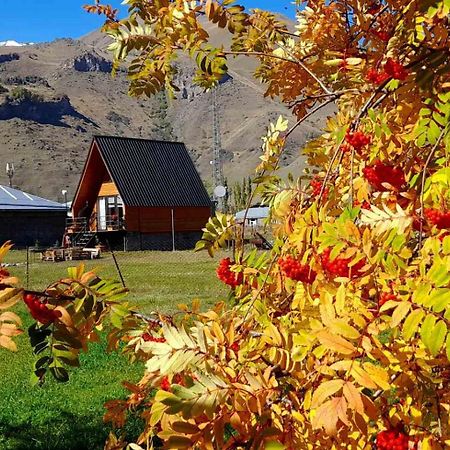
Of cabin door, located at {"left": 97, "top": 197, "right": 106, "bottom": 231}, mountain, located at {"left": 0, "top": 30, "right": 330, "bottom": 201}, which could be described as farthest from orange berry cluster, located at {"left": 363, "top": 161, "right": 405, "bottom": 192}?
mountain, located at {"left": 0, "top": 30, "right": 330, "bottom": 201}

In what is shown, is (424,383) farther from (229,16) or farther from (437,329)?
(229,16)

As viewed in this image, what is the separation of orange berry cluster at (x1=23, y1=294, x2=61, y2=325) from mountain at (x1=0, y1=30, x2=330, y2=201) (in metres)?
64.1

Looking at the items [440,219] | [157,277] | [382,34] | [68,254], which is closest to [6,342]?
[440,219]

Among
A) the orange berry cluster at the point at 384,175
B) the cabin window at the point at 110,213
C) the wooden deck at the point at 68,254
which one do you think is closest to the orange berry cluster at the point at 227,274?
the orange berry cluster at the point at 384,175

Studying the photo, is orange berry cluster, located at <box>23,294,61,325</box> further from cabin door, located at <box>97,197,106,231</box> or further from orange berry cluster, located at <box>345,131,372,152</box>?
cabin door, located at <box>97,197,106,231</box>

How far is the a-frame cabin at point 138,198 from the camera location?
83.1ft

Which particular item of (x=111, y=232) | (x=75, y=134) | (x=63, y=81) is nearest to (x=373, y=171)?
(x=111, y=232)

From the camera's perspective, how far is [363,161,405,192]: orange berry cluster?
5.40ft

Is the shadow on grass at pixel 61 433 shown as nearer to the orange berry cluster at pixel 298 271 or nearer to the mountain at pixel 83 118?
the orange berry cluster at pixel 298 271

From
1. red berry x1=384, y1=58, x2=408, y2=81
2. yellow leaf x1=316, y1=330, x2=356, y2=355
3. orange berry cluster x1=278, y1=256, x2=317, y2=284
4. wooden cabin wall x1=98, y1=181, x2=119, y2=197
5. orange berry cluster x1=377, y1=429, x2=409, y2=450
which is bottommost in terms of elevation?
orange berry cluster x1=377, y1=429, x2=409, y2=450

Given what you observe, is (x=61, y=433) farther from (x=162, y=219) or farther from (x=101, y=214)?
(x=101, y=214)

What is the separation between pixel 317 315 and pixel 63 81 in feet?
447

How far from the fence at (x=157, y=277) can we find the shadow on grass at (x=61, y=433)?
2.33m

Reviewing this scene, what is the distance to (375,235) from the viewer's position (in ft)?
4.56
